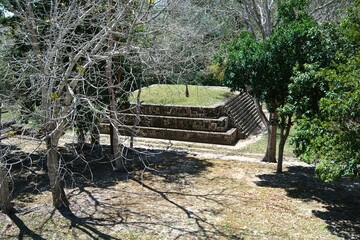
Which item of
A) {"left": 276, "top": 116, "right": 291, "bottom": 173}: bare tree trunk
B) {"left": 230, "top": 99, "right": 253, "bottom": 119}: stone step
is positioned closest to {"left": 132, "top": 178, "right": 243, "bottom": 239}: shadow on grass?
{"left": 276, "top": 116, "right": 291, "bottom": 173}: bare tree trunk

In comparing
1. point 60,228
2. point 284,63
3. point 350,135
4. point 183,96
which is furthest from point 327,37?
point 183,96

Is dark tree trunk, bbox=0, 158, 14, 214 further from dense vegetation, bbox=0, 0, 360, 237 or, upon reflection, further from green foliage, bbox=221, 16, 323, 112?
green foliage, bbox=221, 16, 323, 112

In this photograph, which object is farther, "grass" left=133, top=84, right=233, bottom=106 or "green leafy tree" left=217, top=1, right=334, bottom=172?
"grass" left=133, top=84, right=233, bottom=106

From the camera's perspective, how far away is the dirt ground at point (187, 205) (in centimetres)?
717

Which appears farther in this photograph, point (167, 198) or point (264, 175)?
point (264, 175)

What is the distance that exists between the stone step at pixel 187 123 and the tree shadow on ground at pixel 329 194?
20.3ft

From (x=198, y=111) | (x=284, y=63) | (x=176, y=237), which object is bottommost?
(x=176, y=237)

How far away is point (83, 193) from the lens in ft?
30.0

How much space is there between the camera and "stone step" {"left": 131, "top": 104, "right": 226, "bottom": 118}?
1816 cm

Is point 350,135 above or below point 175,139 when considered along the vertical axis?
above

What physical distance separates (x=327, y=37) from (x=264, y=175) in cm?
410

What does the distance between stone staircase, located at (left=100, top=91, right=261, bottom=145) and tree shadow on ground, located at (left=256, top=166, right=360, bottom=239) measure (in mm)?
6110

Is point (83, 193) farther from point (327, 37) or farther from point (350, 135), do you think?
point (327, 37)

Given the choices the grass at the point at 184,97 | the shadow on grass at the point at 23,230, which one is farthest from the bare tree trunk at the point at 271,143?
the shadow on grass at the point at 23,230
